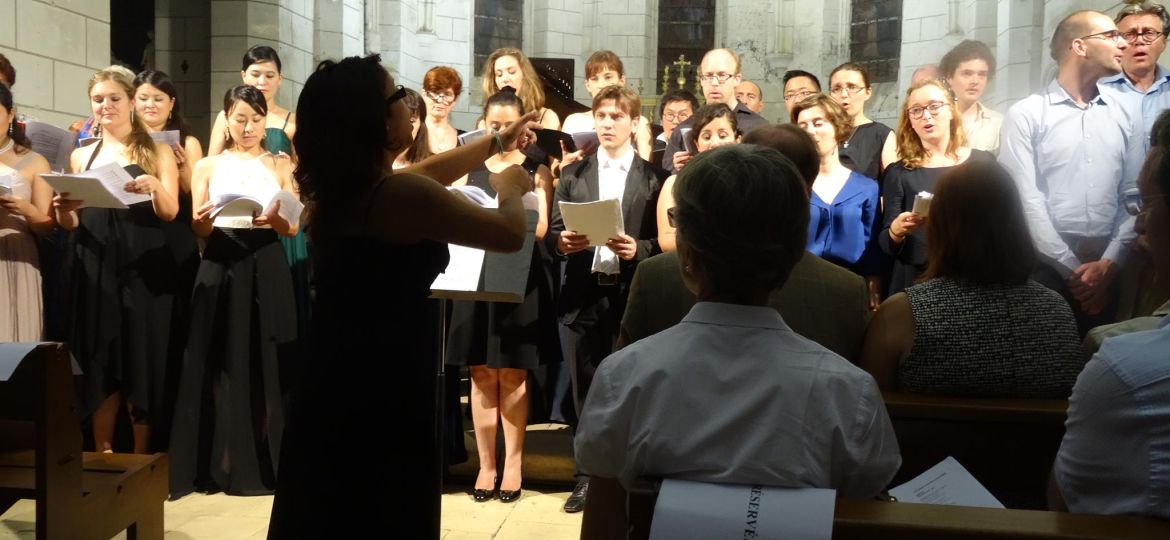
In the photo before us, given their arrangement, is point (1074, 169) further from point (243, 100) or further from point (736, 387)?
point (243, 100)

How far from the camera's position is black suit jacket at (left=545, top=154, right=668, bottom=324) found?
438 centimetres

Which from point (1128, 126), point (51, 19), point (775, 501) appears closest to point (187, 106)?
point (51, 19)

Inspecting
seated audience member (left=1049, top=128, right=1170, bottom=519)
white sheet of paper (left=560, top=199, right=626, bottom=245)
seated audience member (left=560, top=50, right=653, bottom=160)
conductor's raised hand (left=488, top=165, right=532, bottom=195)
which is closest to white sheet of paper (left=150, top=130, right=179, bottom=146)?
seated audience member (left=560, top=50, right=653, bottom=160)

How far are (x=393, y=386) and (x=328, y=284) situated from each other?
10.8 inches

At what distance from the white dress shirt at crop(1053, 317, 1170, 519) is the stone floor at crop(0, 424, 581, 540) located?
8.65ft

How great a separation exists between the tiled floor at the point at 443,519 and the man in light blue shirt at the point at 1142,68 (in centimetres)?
269

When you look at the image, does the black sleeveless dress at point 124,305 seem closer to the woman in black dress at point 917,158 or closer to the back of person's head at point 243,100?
the back of person's head at point 243,100

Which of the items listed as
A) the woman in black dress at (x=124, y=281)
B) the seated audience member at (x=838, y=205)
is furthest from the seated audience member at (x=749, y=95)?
the woman in black dress at (x=124, y=281)

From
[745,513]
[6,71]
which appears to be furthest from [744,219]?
[6,71]

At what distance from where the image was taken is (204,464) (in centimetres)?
451

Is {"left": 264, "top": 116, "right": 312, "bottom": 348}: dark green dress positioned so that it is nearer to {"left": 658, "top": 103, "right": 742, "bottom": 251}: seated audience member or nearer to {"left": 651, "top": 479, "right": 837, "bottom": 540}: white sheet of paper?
{"left": 658, "top": 103, "right": 742, "bottom": 251}: seated audience member

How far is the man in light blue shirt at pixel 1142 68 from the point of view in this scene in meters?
4.05

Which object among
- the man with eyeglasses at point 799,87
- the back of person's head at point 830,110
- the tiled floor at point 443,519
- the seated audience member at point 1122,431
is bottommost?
the tiled floor at point 443,519

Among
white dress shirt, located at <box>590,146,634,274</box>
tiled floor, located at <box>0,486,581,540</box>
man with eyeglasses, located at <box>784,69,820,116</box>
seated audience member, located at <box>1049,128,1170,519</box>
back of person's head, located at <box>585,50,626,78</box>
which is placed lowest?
tiled floor, located at <box>0,486,581,540</box>
